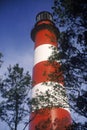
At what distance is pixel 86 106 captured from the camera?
39.8 feet

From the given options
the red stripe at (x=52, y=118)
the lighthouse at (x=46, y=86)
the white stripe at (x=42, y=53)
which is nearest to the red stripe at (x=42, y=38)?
the lighthouse at (x=46, y=86)

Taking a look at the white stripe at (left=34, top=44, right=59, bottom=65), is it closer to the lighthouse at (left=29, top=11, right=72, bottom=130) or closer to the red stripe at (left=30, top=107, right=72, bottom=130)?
the lighthouse at (left=29, top=11, right=72, bottom=130)

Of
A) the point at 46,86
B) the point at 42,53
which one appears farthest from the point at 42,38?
the point at 46,86

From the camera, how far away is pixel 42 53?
24391 millimetres

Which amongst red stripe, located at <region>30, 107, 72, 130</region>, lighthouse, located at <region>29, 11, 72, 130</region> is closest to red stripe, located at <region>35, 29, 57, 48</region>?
lighthouse, located at <region>29, 11, 72, 130</region>

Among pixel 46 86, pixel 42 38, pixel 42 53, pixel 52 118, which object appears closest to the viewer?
pixel 52 118

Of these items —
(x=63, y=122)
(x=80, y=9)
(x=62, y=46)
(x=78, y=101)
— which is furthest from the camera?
(x=63, y=122)

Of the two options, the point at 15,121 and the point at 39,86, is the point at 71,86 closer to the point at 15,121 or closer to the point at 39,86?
the point at 15,121

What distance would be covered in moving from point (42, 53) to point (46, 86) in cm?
389

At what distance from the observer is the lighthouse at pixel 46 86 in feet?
51.1

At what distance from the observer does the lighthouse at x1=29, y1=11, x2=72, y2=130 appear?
1557cm

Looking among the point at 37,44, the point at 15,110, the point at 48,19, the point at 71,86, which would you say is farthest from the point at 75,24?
the point at 48,19

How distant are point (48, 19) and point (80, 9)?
1627 cm

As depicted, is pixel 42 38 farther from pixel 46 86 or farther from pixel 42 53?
pixel 46 86
